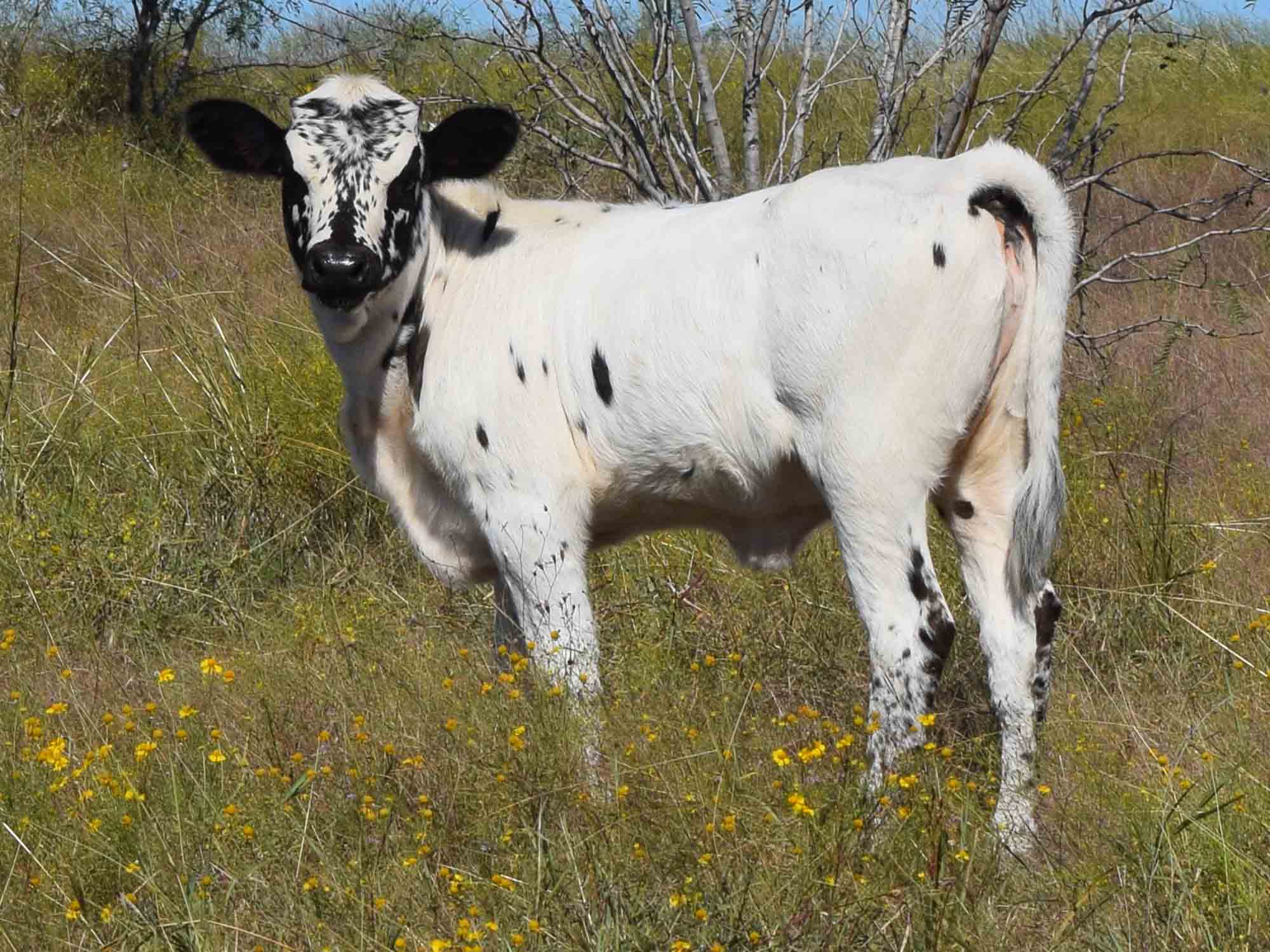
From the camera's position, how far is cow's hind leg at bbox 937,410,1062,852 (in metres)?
4.10

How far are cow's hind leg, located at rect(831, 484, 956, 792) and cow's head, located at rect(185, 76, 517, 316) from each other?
1.61m

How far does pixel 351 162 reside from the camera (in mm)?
4590

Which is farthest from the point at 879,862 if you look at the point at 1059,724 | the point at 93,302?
the point at 93,302

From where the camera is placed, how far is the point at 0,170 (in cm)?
1155

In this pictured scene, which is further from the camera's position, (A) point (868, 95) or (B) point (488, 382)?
(A) point (868, 95)

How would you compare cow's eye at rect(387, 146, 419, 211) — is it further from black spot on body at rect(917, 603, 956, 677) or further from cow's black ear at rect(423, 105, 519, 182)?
black spot on body at rect(917, 603, 956, 677)

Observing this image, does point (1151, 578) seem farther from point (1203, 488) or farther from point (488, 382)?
point (488, 382)

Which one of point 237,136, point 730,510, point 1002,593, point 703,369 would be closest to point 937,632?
point 1002,593

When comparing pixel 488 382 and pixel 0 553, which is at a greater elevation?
pixel 488 382

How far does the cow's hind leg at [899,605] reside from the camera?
156 inches

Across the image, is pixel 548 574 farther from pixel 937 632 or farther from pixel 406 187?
pixel 406 187

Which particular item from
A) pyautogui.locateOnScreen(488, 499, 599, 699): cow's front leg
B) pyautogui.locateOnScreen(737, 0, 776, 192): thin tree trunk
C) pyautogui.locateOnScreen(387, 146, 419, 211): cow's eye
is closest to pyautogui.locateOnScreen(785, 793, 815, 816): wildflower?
pyautogui.locateOnScreen(488, 499, 599, 699): cow's front leg

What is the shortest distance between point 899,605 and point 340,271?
6.05ft

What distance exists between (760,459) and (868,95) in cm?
914
